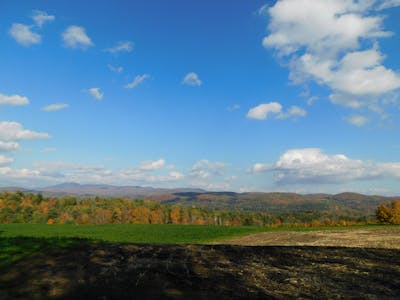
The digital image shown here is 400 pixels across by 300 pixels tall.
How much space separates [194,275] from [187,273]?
0.29m

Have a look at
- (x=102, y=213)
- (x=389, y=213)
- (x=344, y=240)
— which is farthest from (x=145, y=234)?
(x=102, y=213)

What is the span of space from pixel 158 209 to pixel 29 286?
133m

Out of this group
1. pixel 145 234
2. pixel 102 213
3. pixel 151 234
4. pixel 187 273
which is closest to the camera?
pixel 187 273

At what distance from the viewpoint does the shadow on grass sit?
8.10 metres

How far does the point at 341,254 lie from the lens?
1410 centimetres

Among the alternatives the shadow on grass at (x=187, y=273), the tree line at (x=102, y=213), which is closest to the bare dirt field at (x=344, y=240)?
the shadow on grass at (x=187, y=273)

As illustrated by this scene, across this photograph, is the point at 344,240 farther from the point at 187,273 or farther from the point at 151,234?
the point at 151,234

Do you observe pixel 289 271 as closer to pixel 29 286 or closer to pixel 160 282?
pixel 160 282

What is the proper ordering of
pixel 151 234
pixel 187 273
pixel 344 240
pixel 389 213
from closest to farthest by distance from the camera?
pixel 187 273
pixel 344 240
pixel 151 234
pixel 389 213

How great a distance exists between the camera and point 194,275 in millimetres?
9523

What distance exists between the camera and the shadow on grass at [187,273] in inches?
319

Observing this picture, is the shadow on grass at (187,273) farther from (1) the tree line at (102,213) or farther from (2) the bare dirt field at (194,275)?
(1) the tree line at (102,213)

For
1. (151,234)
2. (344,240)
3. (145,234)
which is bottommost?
(145,234)

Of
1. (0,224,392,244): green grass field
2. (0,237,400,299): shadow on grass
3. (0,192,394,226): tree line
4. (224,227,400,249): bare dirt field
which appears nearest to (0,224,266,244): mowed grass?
(0,224,392,244): green grass field
